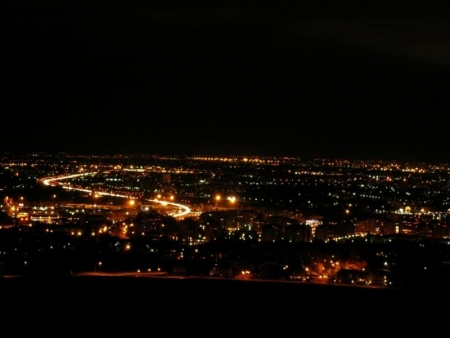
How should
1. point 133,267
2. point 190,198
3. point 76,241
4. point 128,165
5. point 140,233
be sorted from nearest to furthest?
point 133,267
point 76,241
point 140,233
point 190,198
point 128,165

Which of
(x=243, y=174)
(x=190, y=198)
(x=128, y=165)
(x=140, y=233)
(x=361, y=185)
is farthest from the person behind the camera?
(x=128, y=165)

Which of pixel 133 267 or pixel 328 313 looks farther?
pixel 133 267

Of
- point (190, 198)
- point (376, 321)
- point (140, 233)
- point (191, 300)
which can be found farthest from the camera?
point (190, 198)

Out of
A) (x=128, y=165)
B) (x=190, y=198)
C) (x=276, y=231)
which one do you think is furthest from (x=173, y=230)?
(x=128, y=165)

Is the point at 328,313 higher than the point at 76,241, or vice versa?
the point at 328,313

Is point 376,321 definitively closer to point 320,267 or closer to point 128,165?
point 320,267

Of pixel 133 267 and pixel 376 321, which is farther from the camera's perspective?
pixel 133 267

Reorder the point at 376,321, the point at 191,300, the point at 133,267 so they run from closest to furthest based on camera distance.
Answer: the point at 376,321
the point at 191,300
the point at 133,267

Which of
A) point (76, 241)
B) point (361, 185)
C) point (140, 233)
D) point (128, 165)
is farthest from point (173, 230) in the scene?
point (128, 165)

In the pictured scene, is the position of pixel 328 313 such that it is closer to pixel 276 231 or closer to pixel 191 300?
pixel 191 300
